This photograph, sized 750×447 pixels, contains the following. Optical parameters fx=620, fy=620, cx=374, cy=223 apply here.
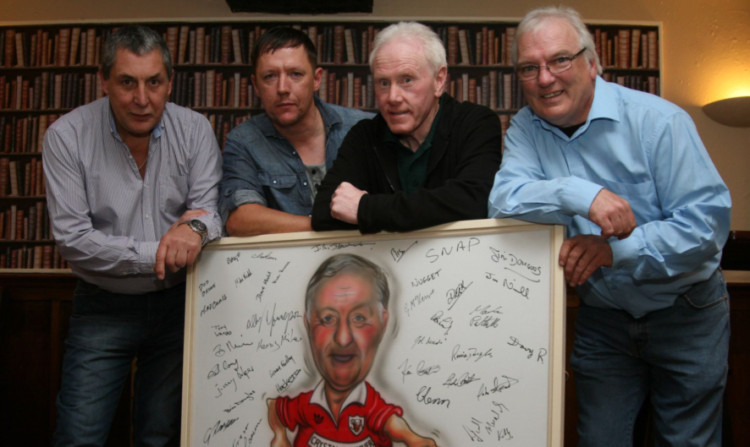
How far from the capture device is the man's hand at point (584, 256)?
1471mm

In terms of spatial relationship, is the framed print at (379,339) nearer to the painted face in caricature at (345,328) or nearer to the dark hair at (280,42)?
the painted face in caricature at (345,328)

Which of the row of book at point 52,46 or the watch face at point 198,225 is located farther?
the row of book at point 52,46

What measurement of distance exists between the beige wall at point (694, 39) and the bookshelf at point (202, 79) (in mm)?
124

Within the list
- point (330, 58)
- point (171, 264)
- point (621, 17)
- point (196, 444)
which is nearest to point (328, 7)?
point (330, 58)

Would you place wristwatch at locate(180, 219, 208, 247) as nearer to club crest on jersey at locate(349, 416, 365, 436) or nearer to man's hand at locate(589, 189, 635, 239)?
club crest on jersey at locate(349, 416, 365, 436)

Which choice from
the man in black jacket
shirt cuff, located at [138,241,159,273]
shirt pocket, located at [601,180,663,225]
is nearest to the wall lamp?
the man in black jacket

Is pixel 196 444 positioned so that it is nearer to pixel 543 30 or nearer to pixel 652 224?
pixel 652 224

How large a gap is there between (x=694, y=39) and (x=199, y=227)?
441 cm

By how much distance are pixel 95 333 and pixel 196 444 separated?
484 mm

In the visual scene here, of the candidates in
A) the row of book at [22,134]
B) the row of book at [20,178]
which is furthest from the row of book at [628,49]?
the row of book at [20,178]

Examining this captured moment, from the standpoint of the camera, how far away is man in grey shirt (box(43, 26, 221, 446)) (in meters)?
1.88

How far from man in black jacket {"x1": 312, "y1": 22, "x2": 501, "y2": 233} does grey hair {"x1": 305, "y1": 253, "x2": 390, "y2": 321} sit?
0.09 metres

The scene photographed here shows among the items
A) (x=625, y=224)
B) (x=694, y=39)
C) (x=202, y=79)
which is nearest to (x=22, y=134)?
(x=202, y=79)

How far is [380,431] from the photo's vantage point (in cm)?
161
